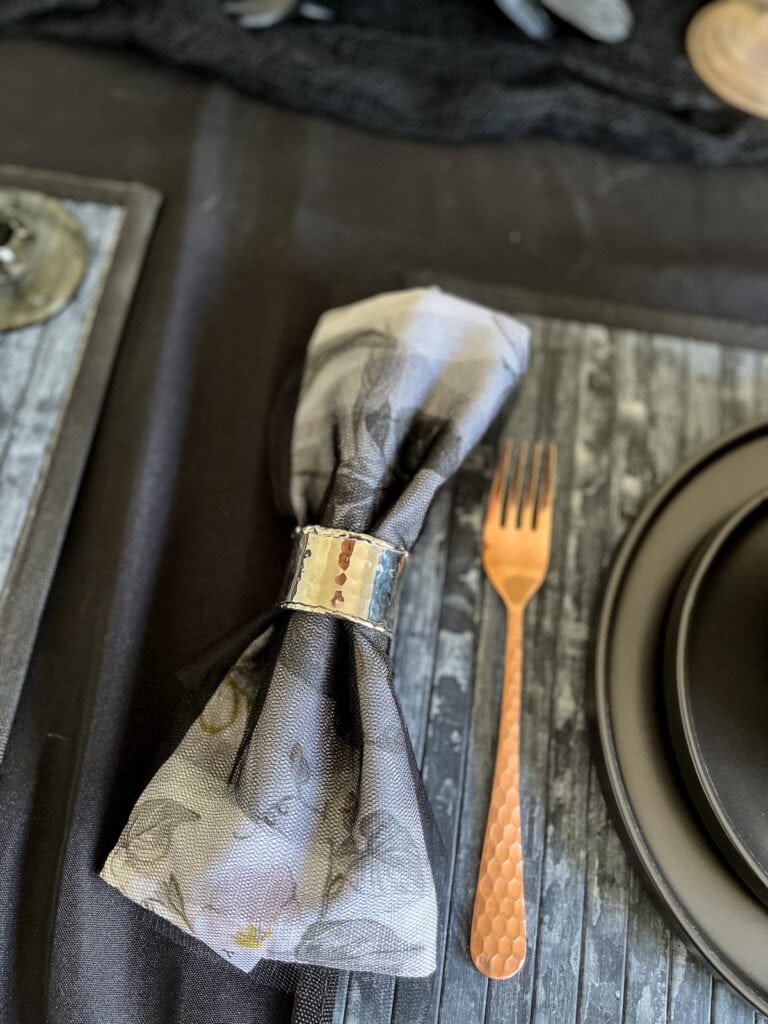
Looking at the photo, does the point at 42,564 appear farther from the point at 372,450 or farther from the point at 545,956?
the point at 545,956

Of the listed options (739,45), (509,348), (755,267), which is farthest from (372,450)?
(739,45)

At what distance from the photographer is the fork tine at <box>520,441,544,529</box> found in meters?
0.50

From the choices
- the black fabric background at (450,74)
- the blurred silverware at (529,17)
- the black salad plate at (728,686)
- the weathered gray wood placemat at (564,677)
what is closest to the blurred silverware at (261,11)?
the black fabric background at (450,74)

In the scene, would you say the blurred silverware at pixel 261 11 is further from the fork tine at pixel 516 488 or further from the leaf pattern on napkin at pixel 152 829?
the leaf pattern on napkin at pixel 152 829

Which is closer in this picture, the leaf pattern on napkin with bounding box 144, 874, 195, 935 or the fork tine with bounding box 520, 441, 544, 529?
the leaf pattern on napkin with bounding box 144, 874, 195, 935

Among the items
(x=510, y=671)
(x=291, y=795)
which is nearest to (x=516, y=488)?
(x=510, y=671)

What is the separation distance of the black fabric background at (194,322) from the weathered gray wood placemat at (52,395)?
1cm

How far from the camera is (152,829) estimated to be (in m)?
0.40

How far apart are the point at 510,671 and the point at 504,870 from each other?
0.10 meters

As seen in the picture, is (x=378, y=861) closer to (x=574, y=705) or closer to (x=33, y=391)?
(x=574, y=705)

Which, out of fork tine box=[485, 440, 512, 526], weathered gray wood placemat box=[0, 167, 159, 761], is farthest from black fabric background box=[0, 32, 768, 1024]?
fork tine box=[485, 440, 512, 526]

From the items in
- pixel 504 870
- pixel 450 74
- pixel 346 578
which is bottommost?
pixel 504 870

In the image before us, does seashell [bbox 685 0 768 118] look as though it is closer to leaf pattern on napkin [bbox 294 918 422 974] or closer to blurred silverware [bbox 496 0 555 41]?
blurred silverware [bbox 496 0 555 41]

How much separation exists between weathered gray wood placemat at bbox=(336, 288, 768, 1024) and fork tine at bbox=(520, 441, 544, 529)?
14 millimetres
